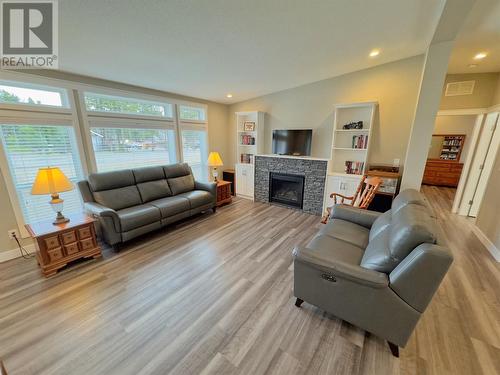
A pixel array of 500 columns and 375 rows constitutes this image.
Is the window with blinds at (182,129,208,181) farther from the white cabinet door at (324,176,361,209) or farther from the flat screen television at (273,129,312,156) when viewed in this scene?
the white cabinet door at (324,176,361,209)

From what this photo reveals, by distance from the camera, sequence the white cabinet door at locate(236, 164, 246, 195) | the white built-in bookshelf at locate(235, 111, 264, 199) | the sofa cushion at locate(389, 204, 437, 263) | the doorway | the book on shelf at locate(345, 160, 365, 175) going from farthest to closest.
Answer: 1. the doorway
2. the white cabinet door at locate(236, 164, 246, 195)
3. the white built-in bookshelf at locate(235, 111, 264, 199)
4. the book on shelf at locate(345, 160, 365, 175)
5. the sofa cushion at locate(389, 204, 437, 263)

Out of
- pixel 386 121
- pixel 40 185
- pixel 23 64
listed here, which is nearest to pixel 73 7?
pixel 23 64

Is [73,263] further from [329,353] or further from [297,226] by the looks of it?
[297,226]

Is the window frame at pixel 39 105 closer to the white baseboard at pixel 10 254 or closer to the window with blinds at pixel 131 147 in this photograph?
the window with blinds at pixel 131 147

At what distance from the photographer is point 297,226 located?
3449 mm

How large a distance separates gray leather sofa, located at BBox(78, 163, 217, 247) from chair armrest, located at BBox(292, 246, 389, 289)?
7.58ft

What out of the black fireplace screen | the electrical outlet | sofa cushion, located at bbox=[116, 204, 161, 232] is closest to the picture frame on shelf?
the black fireplace screen

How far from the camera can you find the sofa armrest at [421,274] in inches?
43.6

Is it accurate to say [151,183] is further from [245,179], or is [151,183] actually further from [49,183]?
[245,179]

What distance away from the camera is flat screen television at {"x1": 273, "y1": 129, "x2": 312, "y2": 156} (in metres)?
4.14

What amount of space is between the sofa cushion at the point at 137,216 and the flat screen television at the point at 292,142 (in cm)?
286

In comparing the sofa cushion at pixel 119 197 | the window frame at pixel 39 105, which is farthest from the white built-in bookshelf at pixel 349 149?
the window frame at pixel 39 105

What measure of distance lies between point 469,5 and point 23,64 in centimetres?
456

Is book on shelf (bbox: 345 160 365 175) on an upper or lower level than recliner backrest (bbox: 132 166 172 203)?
upper
